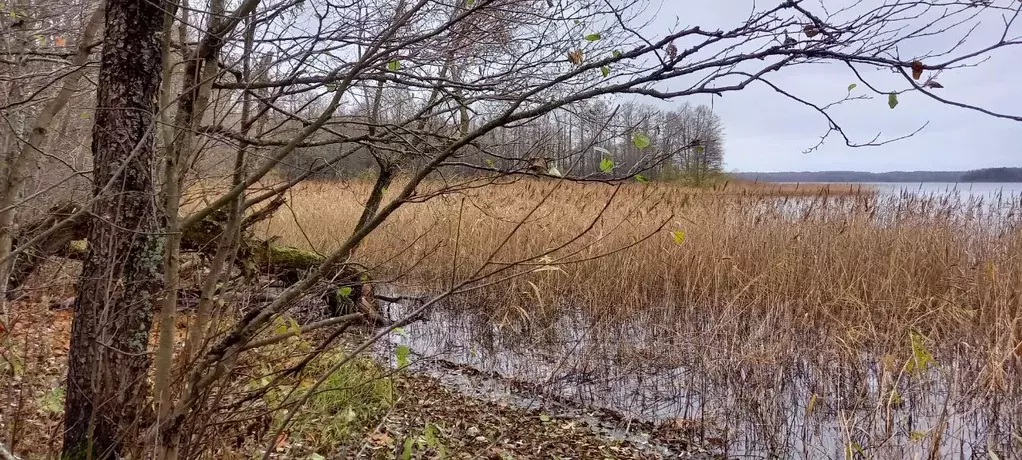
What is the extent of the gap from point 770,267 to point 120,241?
4521 mm

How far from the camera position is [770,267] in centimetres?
487

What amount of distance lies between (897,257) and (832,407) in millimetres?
1931

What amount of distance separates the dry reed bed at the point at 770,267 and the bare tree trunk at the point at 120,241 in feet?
5.59

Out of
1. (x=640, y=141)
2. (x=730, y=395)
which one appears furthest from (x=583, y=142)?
(x=730, y=395)

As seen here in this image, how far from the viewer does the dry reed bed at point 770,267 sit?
399 centimetres

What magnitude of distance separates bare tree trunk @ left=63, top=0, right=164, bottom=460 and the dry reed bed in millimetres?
1704

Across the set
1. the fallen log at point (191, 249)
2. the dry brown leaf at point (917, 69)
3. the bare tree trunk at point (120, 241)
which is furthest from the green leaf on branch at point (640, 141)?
the fallen log at point (191, 249)

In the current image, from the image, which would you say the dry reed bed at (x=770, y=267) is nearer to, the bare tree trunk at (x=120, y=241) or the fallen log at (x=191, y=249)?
the fallen log at (x=191, y=249)

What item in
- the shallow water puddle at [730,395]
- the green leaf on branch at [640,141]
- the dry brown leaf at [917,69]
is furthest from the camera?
the shallow water puddle at [730,395]

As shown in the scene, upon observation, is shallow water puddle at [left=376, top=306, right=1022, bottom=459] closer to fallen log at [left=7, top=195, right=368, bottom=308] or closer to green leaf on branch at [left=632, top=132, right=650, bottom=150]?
fallen log at [left=7, top=195, right=368, bottom=308]

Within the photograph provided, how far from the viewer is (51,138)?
4.84 metres

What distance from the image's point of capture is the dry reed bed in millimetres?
3988

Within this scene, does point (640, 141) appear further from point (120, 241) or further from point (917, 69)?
point (120, 241)

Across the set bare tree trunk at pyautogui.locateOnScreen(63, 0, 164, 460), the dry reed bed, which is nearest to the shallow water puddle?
the dry reed bed
